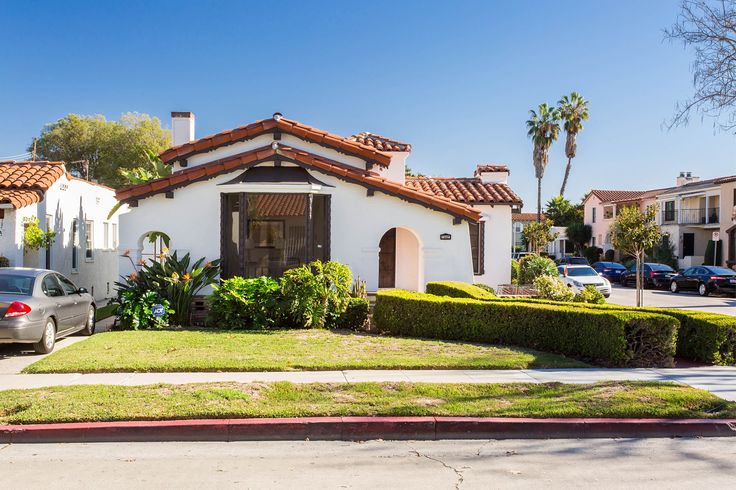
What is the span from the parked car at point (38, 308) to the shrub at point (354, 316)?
5.19m

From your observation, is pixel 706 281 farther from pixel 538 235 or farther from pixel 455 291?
pixel 455 291

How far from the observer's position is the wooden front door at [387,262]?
18750 mm

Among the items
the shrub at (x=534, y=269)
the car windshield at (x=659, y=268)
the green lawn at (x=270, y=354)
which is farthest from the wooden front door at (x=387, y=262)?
the car windshield at (x=659, y=268)

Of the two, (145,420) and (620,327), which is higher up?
(620,327)

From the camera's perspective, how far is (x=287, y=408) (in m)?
7.09

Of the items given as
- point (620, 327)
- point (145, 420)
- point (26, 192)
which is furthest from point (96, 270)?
point (620, 327)

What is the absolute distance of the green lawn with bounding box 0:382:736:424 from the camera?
6.91 metres

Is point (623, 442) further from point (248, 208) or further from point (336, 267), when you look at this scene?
point (248, 208)

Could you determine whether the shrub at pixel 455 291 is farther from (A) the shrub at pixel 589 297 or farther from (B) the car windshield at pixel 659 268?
(B) the car windshield at pixel 659 268

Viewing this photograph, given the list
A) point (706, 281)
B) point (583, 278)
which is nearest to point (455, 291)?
point (583, 278)

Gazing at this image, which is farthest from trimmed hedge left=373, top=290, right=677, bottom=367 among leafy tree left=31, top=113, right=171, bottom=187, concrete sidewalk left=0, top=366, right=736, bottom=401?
leafy tree left=31, top=113, right=171, bottom=187

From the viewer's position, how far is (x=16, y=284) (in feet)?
35.5

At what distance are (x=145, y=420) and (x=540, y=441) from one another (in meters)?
4.29

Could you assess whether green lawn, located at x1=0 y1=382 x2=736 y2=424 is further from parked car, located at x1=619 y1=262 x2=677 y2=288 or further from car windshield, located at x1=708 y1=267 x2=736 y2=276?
parked car, located at x1=619 y1=262 x2=677 y2=288
